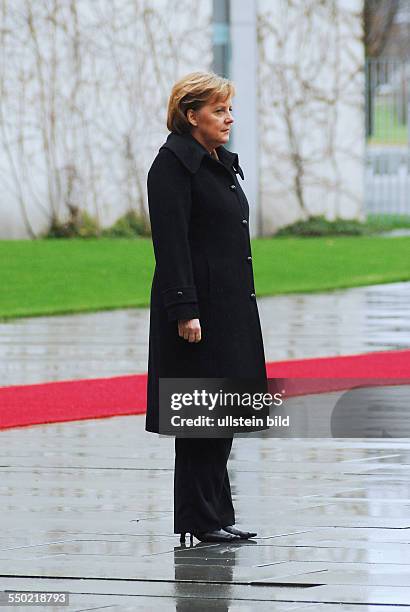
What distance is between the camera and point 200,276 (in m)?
6.68

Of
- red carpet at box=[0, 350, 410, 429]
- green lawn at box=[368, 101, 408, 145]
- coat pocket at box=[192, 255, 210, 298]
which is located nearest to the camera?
coat pocket at box=[192, 255, 210, 298]

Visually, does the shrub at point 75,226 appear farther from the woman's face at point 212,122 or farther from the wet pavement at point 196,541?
the woman's face at point 212,122

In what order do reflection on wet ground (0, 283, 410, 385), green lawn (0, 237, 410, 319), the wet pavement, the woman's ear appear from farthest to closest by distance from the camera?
green lawn (0, 237, 410, 319) < reflection on wet ground (0, 283, 410, 385) < the woman's ear < the wet pavement

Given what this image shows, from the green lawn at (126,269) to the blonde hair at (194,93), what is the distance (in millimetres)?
11188

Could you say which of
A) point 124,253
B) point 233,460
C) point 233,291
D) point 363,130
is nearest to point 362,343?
point 233,460

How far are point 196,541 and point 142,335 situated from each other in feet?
29.9

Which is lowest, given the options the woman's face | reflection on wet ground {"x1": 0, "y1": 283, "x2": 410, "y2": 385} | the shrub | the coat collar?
the shrub

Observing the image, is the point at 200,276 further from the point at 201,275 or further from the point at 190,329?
the point at 190,329

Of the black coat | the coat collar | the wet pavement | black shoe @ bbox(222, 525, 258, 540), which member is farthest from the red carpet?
the coat collar

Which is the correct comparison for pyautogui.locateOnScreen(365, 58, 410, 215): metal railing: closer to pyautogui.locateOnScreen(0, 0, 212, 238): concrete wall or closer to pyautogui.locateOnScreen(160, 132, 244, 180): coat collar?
pyautogui.locateOnScreen(0, 0, 212, 238): concrete wall

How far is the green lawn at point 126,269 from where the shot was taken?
19.6 meters

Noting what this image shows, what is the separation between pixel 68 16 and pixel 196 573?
25.7 metres

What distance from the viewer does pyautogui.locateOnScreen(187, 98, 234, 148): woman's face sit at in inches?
265

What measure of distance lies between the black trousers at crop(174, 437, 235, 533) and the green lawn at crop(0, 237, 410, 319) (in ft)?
36.7
